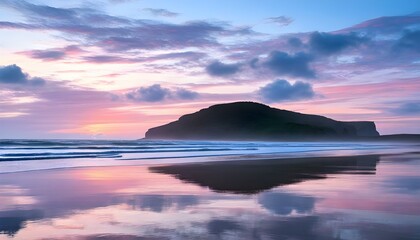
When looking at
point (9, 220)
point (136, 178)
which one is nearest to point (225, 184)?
point (136, 178)

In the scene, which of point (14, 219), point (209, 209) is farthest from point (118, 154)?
point (14, 219)

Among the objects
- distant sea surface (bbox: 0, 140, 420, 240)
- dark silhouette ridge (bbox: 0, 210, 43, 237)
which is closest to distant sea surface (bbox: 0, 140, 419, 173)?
distant sea surface (bbox: 0, 140, 420, 240)

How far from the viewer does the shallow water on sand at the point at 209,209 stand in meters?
8.42

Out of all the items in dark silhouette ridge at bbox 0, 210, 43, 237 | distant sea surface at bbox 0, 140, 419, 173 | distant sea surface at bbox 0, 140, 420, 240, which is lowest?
dark silhouette ridge at bbox 0, 210, 43, 237

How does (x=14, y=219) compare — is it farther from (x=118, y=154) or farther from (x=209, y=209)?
(x=118, y=154)

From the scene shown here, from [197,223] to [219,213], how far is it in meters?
1.20

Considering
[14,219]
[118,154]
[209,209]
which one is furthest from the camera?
[118,154]

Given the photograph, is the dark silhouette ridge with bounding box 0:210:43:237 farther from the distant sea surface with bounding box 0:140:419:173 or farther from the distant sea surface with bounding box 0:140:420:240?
the distant sea surface with bounding box 0:140:419:173

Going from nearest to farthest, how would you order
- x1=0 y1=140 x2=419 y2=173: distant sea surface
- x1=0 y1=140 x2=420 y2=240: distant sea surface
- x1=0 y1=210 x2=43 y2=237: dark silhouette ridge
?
x1=0 y1=140 x2=420 y2=240: distant sea surface → x1=0 y1=210 x2=43 y2=237: dark silhouette ridge → x1=0 y1=140 x2=419 y2=173: distant sea surface

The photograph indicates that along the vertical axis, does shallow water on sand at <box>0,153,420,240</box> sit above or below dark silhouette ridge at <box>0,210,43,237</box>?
above

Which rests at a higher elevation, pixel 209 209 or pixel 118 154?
pixel 118 154

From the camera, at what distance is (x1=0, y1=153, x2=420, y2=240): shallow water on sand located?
842 centimetres

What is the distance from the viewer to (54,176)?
20078mm

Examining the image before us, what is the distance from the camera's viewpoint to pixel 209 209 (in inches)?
433
